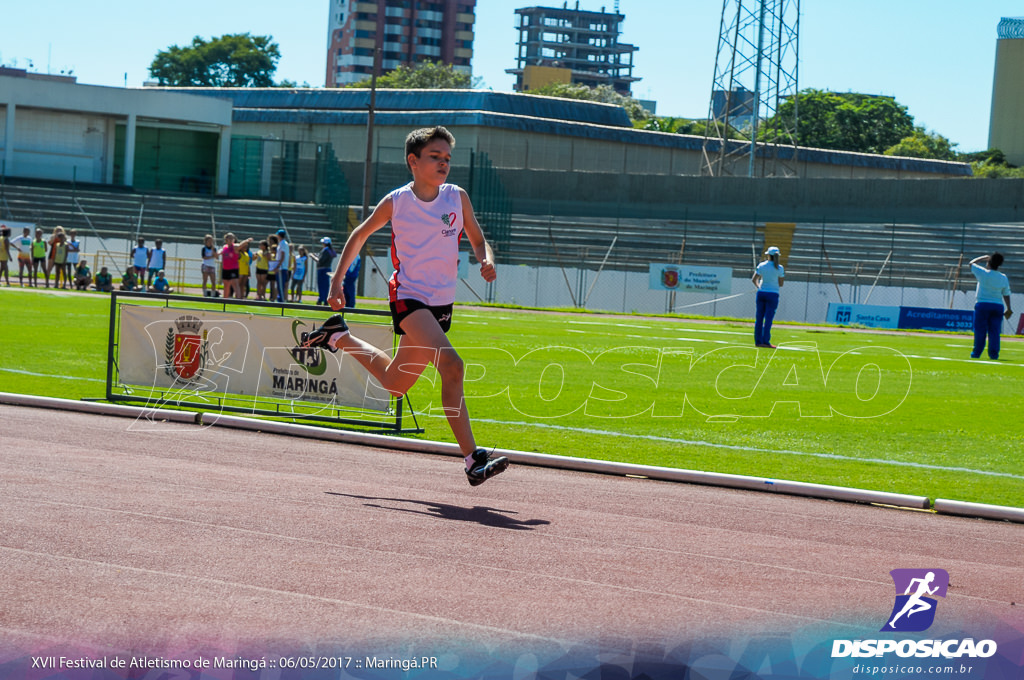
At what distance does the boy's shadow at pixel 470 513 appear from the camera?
245 inches

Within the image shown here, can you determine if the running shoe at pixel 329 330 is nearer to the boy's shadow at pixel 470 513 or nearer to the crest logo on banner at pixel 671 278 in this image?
the boy's shadow at pixel 470 513

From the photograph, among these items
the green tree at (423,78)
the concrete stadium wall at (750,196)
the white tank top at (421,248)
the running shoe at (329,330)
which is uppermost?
the green tree at (423,78)

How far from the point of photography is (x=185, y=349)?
36.1 ft

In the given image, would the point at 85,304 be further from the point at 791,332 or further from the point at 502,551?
the point at 502,551

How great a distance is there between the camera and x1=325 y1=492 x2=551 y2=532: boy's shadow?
245 inches

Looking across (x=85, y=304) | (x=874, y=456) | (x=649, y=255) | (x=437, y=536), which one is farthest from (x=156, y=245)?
(x=437, y=536)

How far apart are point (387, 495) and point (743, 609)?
2819mm

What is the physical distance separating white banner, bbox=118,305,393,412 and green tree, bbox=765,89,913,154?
100979 millimetres

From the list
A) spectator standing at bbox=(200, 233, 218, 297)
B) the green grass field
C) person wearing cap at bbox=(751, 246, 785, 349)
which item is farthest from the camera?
spectator standing at bbox=(200, 233, 218, 297)

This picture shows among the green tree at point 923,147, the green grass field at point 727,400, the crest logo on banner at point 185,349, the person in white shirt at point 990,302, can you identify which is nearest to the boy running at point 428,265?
the green grass field at point 727,400

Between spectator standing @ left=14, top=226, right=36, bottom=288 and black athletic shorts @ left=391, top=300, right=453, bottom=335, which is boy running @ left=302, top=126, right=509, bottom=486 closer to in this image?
black athletic shorts @ left=391, top=300, right=453, bottom=335

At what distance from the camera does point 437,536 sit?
5770 mm

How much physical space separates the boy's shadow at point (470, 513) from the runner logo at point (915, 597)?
187 cm

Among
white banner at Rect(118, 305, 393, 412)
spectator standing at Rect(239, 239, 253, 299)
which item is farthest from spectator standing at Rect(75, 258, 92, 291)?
white banner at Rect(118, 305, 393, 412)
